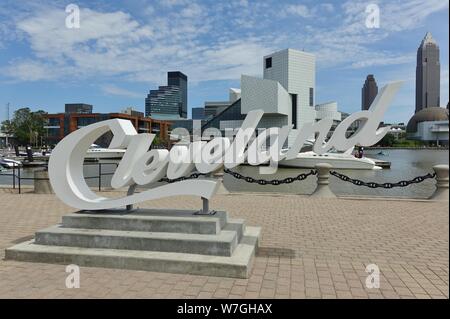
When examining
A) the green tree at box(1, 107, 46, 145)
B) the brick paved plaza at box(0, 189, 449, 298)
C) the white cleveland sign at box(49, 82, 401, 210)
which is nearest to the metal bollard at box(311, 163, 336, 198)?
the brick paved plaza at box(0, 189, 449, 298)

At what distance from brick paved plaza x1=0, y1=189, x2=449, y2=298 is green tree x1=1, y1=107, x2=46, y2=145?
95.4 m

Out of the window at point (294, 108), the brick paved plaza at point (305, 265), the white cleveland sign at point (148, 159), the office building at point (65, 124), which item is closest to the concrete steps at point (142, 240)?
the brick paved plaza at point (305, 265)

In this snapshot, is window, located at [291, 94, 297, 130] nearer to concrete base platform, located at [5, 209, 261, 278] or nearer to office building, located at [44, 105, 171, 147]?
office building, located at [44, 105, 171, 147]

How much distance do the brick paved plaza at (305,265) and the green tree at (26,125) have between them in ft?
313

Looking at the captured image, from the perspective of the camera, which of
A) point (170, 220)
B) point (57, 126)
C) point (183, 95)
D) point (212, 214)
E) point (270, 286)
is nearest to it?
point (270, 286)

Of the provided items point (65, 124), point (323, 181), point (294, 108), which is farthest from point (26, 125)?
point (323, 181)

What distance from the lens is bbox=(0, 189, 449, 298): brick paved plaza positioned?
438 cm

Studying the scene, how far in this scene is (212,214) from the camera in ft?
20.4

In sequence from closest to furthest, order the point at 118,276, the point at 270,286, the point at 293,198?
the point at 270,286, the point at 118,276, the point at 293,198

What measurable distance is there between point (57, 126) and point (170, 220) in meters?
109

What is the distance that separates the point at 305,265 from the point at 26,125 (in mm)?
104588

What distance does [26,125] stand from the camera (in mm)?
95625
